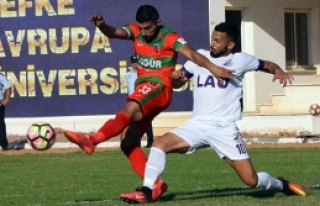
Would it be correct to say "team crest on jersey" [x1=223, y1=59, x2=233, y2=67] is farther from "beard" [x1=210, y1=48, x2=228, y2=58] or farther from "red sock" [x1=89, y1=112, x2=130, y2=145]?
"red sock" [x1=89, y1=112, x2=130, y2=145]

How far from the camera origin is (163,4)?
28.0 metres

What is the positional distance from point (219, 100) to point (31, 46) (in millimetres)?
18474

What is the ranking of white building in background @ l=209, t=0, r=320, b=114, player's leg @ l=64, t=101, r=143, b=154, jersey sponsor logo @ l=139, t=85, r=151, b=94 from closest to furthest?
player's leg @ l=64, t=101, r=143, b=154
jersey sponsor logo @ l=139, t=85, r=151, b=94
white building in background @ l=209, t=0, r=320, b=114

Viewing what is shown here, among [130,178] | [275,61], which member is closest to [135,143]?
[130,178]

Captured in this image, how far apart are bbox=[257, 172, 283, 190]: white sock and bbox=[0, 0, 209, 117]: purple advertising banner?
16158 millimetres

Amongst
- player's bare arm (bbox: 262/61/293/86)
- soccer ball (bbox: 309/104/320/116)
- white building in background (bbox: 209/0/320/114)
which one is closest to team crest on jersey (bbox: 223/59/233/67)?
player's bare arm (bbox: 262/61/293/86)

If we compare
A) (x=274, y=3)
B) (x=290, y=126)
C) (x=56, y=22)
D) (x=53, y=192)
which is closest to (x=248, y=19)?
(x=274, y=3)

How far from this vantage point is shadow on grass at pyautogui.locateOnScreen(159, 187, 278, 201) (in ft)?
39.5

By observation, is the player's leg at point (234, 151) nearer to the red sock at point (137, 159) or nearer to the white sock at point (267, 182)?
the white sock at point (267, 182)

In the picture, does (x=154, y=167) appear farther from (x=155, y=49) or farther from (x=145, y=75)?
(x=155, y=49)

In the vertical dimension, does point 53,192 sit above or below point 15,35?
below

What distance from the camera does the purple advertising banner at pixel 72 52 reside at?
2803cm

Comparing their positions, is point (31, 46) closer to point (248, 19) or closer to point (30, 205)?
point (248, 19)

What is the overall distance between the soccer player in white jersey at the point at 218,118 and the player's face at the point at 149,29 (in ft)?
2.00
